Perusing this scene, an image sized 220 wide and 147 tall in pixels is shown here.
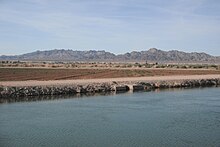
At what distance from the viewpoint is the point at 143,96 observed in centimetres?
3628

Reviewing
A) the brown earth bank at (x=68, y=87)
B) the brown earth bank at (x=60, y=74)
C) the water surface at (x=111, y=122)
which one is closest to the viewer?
the water surface at (x=111, y=122)

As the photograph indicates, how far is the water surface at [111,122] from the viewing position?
63.0ft

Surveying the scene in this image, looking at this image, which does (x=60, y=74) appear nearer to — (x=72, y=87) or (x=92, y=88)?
(x=92, y=88)

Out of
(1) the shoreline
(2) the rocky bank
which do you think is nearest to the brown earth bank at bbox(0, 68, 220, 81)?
(1) the shoreline

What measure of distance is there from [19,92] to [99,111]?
10.4 meters

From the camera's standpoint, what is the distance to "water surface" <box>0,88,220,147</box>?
755 inches

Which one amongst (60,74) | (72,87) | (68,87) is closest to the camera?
(68,87)

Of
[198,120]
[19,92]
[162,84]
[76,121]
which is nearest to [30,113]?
[76,121]

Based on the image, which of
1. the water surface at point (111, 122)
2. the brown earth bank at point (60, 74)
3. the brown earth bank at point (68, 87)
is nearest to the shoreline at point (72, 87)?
the brown earth bank at point (68, 87)

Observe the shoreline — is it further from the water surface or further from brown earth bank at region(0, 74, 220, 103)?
the water surface

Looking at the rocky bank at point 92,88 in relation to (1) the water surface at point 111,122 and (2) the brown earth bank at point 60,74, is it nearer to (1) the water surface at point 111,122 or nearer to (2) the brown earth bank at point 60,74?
(1) the water surface at point 111,122

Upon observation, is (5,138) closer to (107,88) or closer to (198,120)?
(198,120)

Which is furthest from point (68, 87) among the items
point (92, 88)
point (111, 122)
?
point (111, 122)

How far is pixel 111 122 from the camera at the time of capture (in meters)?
23.6
